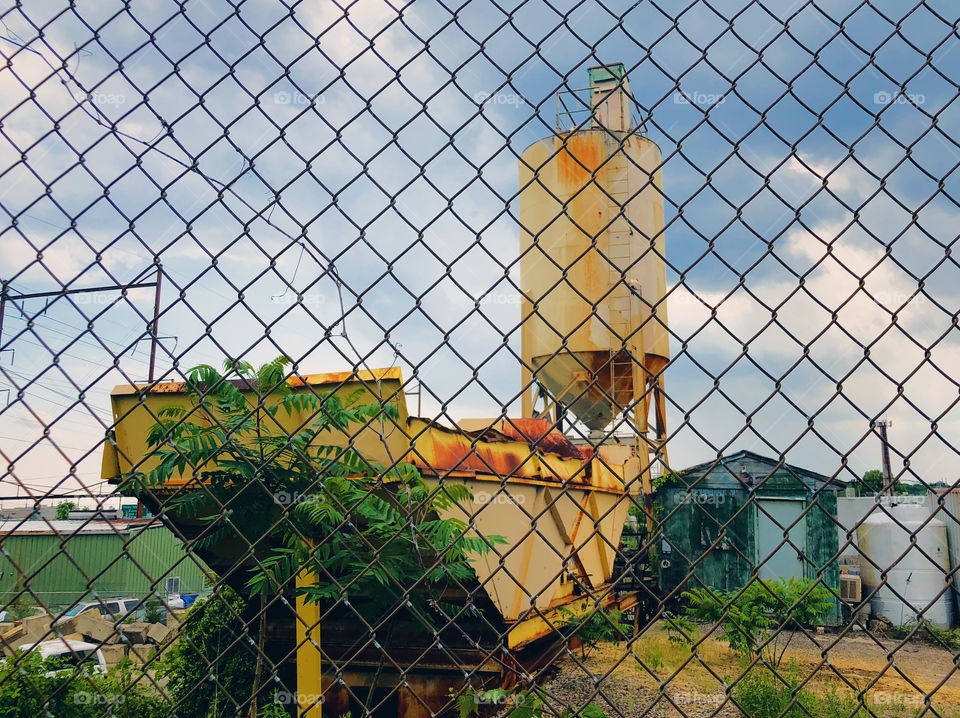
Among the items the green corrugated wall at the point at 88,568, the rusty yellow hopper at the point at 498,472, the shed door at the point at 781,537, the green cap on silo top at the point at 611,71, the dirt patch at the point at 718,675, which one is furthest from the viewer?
the green corrugated wall at the point at 88,568

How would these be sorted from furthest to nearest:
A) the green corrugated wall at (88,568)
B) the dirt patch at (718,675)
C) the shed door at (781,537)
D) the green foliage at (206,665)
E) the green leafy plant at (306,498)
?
the green corrugated wall at (88,568) → the shed door at (781,537) → the dirt patch at (718,675) → the green foliage at (206,665) → the green leafy plant at (306,498)

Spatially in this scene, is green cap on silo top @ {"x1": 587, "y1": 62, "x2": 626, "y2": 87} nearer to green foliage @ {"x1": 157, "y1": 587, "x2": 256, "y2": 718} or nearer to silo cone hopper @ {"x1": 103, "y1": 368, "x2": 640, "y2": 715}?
silo cone hopper @ {"x1": 103, "y1": 368, "x2": 640, "y2": 715}

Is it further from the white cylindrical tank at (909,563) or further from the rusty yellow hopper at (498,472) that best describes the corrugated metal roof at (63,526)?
the white cylindrical tank at (909,563)

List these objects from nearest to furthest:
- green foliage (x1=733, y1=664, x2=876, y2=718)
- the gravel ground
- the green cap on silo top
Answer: the green cap on silo top → green foliage (x1=733, y1=664, x2=876, y2=718) → the gravel ground

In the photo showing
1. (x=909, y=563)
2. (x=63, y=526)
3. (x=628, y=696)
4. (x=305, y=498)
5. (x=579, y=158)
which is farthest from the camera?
(x=63, y=526)

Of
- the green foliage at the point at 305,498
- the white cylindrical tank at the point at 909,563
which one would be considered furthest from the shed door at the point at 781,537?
the green foliage at the point at 305,498

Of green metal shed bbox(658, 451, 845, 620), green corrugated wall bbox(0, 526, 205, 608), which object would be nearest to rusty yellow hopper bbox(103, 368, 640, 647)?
green metal shed bbox(658, 451, 845, 620)

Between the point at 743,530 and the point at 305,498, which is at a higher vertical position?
the point at 305,498

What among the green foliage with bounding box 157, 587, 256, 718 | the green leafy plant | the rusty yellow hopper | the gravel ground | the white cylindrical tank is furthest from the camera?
the white cylindrical tank

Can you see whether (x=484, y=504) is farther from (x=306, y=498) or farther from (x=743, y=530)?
(x=743, y=530)

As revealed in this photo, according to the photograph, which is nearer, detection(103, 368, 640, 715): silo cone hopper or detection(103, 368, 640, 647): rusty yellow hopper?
detection(103, 368, 640, 647): rusty yellow hopper

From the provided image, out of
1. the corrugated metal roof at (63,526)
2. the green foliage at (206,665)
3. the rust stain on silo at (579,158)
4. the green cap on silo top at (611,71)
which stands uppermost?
the rust stain on silo at (579,158)

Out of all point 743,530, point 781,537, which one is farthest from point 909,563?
point 743,530

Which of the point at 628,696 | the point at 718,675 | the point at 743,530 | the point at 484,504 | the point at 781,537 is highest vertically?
the point at 484,504
